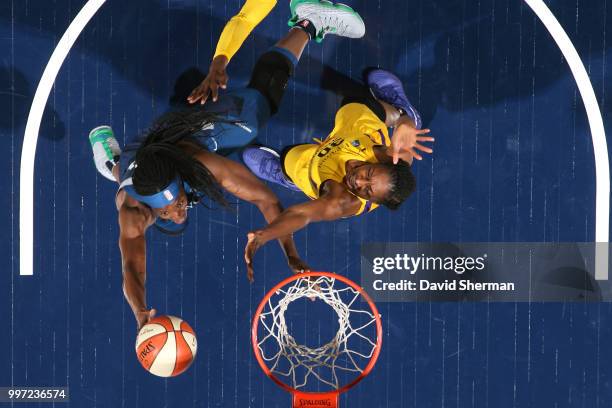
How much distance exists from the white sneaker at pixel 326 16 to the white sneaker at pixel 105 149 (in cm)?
169

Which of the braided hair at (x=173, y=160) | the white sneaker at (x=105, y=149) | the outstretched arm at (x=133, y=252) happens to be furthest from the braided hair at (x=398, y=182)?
the white sneaker at (x=105, y=149)

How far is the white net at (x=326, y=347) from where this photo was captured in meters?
5.13

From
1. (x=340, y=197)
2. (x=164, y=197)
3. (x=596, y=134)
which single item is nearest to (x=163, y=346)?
(x=164, y=197)

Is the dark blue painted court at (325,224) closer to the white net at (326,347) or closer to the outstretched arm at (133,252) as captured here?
the white net at (326,347)

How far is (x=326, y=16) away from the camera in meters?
5.27

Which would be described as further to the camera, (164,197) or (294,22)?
(294,22)

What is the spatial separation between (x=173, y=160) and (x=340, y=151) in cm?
113

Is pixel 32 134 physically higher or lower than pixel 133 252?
higher

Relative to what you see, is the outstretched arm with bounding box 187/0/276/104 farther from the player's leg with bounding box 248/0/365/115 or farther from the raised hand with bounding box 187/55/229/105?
the player's leg with bounding box 248/0/365/115

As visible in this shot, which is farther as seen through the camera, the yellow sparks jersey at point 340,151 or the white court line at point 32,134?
the white court line at point 32,134

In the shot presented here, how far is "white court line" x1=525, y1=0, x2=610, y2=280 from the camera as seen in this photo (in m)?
5.43

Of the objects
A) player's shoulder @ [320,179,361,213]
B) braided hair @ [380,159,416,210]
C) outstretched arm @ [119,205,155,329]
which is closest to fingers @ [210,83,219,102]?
outstretched arm @ [119,205,155,329]

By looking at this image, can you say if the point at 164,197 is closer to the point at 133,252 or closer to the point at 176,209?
the point at 176,209

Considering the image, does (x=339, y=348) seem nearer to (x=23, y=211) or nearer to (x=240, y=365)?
(x=240, y=365)
